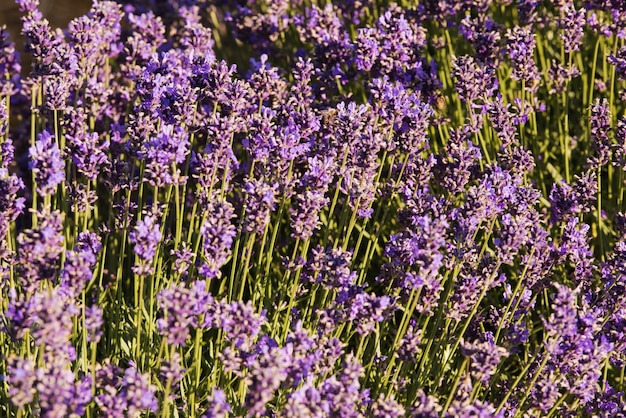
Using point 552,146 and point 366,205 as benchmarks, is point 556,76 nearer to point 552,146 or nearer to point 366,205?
point 552,146

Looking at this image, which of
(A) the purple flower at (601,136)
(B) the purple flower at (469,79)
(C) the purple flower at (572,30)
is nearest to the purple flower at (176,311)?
(B) the purple flower at (469,79)

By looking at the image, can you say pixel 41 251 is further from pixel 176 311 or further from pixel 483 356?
pixel 483 356

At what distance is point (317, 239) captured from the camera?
3.47 meters

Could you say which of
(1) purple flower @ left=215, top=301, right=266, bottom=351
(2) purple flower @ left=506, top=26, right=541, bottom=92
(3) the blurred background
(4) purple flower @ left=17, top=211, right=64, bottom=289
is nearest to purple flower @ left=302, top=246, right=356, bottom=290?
(1) purple flower @ left=215, top=301, right=266, bottom=351

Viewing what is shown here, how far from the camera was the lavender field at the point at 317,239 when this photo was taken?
224cm

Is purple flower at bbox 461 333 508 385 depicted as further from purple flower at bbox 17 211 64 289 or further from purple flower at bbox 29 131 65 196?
purple flower at bbox 29 131 65 196

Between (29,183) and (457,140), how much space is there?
2374 mm

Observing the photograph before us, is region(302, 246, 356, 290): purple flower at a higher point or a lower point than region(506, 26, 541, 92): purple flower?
lower

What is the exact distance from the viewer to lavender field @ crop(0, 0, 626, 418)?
2.24 m

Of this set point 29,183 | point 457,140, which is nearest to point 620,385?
point 457,140

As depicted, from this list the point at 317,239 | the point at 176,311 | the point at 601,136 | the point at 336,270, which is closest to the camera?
the point at 176,311

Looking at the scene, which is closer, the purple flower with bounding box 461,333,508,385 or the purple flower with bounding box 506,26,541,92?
the purple flower with bounding box 461,333,508,385

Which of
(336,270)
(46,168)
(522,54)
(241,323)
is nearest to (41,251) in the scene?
(46,168)

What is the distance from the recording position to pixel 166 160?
103 inches
